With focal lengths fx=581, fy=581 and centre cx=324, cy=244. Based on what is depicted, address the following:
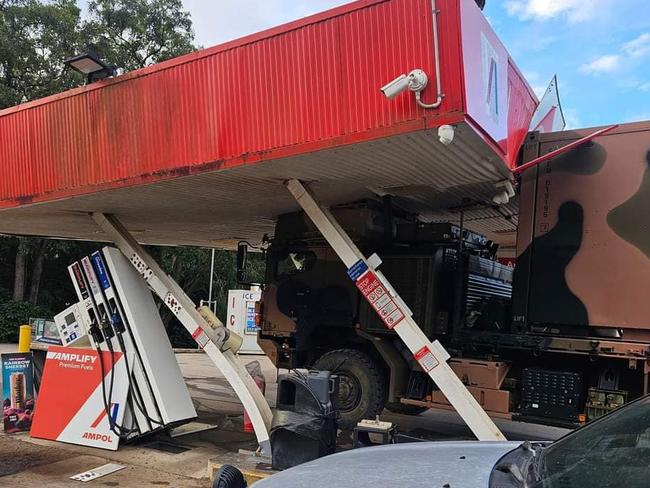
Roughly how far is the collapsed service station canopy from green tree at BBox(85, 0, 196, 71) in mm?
16872

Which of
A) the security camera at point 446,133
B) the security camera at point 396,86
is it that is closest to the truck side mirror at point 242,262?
the security camera at point 396,86

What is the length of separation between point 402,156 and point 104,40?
20721 millimetres

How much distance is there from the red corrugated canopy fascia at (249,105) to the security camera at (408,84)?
8 centimetres

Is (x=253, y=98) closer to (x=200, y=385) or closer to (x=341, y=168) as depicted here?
(x=341, y=168)

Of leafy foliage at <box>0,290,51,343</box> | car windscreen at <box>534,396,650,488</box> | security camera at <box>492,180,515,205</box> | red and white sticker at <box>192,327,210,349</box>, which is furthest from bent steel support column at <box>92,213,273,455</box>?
leafy foliage at <box>0,290,51,343</box>

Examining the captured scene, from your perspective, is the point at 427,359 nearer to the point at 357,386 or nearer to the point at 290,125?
the point at 357,386

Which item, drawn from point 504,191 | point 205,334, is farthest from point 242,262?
point 504,191

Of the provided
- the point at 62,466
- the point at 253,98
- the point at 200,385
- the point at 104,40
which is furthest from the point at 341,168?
the point at 104,40

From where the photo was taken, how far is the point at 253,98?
5.07m

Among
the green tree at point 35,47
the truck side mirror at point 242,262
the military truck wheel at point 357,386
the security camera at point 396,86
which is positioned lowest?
the military truck wheel at point 357,386

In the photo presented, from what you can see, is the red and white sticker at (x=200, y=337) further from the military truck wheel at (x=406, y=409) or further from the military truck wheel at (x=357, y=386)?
the military truck wheel at (x=406, y=409)

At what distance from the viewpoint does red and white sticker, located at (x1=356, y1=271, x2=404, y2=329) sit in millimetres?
5207

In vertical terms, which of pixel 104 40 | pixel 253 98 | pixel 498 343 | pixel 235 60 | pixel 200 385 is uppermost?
pixel 104 40

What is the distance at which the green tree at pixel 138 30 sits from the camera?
22.2 metres
